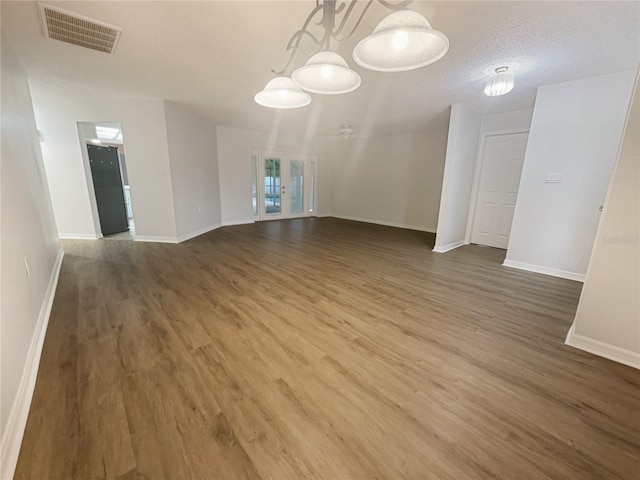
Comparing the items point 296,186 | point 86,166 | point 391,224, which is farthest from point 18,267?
point 391,224

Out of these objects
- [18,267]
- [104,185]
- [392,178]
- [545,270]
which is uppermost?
[392,178]

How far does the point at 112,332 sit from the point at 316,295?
69.9 inches

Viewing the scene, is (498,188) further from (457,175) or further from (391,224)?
(391,224)

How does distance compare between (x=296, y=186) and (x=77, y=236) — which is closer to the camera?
(x=77, y=236)

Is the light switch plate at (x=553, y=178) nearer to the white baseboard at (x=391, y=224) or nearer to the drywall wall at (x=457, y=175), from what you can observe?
the drywall wall at (x=457, y=175)

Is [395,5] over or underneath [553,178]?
over

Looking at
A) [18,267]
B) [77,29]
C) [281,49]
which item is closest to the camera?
[18,267]

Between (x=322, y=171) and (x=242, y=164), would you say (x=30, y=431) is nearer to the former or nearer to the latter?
(x=242, y=164)

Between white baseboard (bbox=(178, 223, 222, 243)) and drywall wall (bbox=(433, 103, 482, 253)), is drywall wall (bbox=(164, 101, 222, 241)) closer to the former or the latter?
white baseboard (bbox=(178, 223, 222, 243))

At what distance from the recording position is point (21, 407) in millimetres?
1278

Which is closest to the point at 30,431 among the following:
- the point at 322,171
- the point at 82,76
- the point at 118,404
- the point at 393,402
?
the point at 118,404

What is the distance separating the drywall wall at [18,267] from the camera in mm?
1209

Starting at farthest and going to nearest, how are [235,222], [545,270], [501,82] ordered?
[235,222]
[545,270]
[501,82]

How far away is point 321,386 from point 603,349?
2111mm
